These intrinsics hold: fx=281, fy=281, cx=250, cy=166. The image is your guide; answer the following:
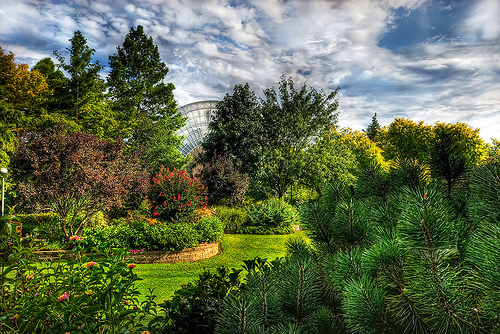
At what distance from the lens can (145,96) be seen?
26094mm

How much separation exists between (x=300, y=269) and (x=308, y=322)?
0.67 feet

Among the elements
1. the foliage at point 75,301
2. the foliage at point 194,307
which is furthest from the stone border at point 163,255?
the foliage at point 194,307

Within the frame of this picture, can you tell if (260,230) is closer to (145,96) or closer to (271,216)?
(271,216)

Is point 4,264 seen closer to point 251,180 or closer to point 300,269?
point 300,269

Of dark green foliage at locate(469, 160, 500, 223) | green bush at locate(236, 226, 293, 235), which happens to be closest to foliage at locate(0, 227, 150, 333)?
dark green foliage at locate(469, 160, 500, 223)

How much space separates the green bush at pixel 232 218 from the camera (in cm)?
1243

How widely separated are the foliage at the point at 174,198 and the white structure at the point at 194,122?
30.9m

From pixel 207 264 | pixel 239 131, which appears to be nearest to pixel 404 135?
pixel 239 131

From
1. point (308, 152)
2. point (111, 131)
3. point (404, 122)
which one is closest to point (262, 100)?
point (308, 152)

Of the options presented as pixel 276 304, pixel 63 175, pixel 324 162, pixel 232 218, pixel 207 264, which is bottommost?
pixel 207 264

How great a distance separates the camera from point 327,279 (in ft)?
3.92

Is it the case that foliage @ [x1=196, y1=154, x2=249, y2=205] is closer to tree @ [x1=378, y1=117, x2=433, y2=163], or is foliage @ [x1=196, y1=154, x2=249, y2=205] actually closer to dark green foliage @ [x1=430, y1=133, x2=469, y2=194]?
dark green foliage @ [x1=430, y1=133, x2=469, y2=194]

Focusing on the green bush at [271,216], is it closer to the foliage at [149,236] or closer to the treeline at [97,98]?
the foliage at [149,236]

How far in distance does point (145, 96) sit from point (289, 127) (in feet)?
51.3
